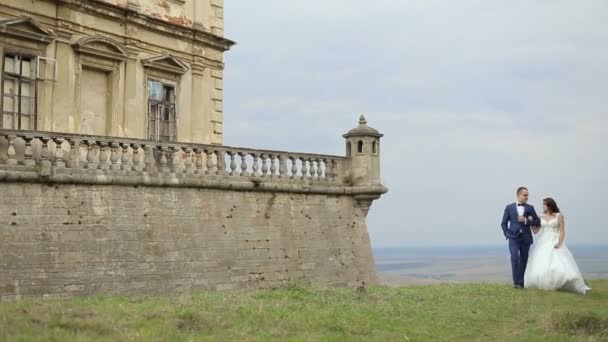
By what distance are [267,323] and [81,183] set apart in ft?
17.2

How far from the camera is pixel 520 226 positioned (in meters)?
13.1

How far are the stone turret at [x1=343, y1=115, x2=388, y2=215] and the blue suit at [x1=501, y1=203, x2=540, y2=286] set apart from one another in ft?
17.2

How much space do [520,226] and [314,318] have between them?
5018 millimetres

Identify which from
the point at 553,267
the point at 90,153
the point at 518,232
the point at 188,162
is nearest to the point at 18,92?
the point at 90,153

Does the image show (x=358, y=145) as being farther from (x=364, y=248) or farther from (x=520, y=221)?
(x=520, y=221)

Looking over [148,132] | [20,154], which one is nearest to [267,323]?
[20,154]

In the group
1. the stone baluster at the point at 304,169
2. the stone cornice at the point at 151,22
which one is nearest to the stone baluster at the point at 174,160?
the stone baluster at the point at 304,169

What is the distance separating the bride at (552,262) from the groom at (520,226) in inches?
7.2

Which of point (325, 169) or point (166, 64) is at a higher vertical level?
point (166, 64)

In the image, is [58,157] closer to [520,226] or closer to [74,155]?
[74,155]

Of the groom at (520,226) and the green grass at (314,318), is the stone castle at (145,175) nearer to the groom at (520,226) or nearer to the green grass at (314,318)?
the green grass at (314,318)

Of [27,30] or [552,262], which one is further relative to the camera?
[27,30]

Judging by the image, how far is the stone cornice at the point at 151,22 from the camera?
55.5ft

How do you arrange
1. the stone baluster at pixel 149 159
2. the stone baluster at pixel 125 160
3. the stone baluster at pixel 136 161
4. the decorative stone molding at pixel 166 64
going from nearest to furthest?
the stone baluster at pixel 125 160
the stone baluster at pixel 136 161
the stone baluster at pixel 149 159
the decorative stone molding at pixel 166 64
